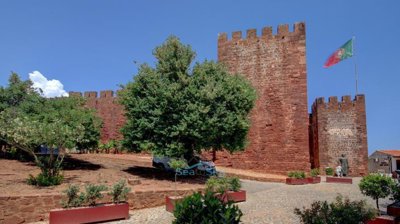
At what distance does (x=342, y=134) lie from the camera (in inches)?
1104

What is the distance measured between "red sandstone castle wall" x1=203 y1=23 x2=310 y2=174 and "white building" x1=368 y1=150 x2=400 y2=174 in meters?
23.8

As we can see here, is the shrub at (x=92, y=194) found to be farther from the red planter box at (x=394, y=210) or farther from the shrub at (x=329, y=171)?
the shrub at (x=329, y=171)

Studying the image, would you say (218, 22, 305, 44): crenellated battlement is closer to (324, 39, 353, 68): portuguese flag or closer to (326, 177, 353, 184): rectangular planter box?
(324, 39, 353, 68): portuguese flag

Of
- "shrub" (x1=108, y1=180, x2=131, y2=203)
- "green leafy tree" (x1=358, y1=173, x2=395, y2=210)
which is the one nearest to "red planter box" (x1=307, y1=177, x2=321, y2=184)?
"green leafy tree" (x1=358, y1=173, x2=395, y2=210)

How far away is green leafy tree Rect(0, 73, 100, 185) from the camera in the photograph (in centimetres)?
1375

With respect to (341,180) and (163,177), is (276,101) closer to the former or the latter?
(341,180)

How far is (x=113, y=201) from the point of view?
34.4 feet

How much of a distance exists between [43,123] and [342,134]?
22941 mm

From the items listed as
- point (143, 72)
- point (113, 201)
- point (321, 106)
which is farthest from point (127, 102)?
point (321, 106)

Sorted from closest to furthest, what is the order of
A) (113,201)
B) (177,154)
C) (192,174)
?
(113,201) < (177,154) < (192,174)

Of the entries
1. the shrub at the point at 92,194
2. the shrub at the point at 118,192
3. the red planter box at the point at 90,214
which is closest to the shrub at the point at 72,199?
the shrub at the point at 92,194

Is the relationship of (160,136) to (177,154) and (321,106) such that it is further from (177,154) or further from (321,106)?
(321,106)

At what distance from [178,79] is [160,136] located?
3173 mm

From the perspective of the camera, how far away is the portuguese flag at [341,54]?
1100 inches
